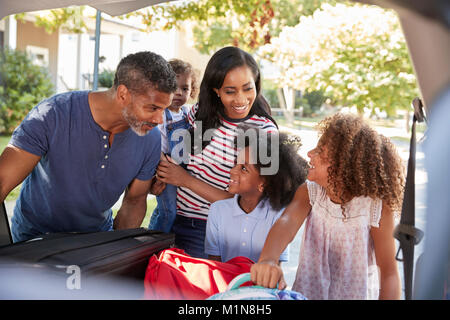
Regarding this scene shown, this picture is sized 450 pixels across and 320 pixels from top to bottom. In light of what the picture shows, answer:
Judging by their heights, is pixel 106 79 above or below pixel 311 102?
above

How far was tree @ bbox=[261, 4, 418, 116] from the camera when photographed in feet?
11.2

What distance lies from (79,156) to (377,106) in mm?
2354

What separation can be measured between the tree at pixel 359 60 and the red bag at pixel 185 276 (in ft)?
6.94

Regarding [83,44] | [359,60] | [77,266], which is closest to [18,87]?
[83,44]

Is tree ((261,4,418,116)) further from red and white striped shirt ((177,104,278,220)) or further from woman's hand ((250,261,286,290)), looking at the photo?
woman's hand ((250,261,286,290))

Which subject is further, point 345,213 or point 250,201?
point 250,201

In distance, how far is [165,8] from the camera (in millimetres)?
5934

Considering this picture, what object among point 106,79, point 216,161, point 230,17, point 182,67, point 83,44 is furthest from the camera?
point 83,44

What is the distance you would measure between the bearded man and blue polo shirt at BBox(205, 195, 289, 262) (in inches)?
17.0

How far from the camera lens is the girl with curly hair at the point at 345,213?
6.11ft

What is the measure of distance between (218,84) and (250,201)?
620 millimetres

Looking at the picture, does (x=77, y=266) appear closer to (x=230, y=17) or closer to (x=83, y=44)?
(x=230, y=17)

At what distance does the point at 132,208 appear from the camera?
2.48 metres

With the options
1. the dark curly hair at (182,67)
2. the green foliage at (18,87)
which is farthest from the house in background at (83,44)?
the dark curly hair at (182,67)
